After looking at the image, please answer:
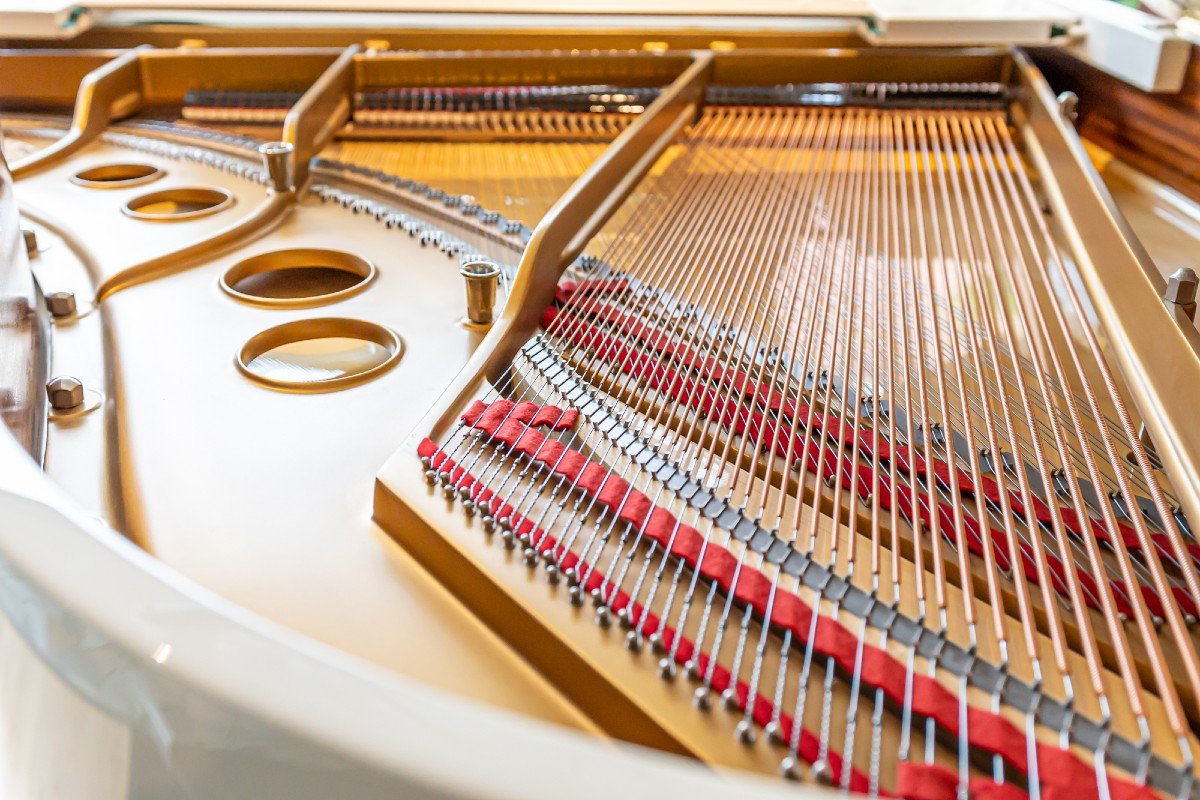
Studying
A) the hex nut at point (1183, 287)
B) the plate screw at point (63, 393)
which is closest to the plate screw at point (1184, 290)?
the hex nut at point (1183, 287)

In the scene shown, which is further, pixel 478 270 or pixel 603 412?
pixel 478 270

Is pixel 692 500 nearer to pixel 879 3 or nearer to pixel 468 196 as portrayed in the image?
pixel 468 196

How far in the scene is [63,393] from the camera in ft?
5.89

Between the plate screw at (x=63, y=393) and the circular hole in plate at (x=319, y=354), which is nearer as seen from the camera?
the plate screw at (x=63, y=393)

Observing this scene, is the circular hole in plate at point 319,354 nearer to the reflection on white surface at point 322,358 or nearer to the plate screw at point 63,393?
the reflection on white surface at point 322,358

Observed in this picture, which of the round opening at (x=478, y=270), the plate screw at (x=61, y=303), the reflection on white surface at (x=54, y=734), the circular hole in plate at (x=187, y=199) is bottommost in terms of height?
the plate screw at (x=61, y=303)

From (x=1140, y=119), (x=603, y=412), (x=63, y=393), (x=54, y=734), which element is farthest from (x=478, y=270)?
(x=1140, y=119)

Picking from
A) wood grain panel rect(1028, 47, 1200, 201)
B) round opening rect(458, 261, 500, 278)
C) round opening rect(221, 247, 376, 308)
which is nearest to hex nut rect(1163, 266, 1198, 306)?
wood grain panel rect(1028, 47, 1200, 201)

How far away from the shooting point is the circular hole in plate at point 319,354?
1.94 meters

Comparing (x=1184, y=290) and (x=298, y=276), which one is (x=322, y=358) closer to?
(x=298, y=276)

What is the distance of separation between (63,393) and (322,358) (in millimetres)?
592

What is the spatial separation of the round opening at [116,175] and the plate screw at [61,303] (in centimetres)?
84

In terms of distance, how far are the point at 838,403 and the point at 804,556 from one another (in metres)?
0.50

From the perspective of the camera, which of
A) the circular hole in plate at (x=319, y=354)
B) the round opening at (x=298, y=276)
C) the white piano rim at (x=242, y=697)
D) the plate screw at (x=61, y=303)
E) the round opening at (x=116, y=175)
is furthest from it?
the round opening at (x=116, y=175)
